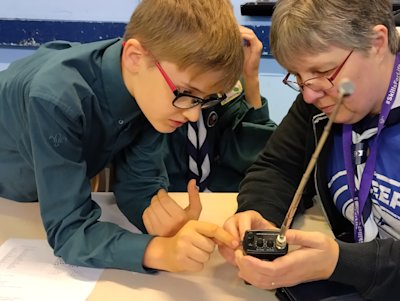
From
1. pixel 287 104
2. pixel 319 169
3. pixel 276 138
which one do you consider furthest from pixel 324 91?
pixel 287 104

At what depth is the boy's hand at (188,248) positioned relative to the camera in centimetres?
97

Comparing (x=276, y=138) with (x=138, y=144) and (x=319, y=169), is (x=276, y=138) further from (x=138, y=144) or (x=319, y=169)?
(x=138, y=144)

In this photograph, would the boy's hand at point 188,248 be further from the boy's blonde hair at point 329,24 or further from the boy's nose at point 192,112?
the boy's blonde hair at point 329,24

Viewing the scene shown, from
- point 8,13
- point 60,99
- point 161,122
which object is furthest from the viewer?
point 8,13

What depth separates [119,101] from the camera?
114cm

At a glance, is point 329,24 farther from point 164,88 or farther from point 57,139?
point 57,139

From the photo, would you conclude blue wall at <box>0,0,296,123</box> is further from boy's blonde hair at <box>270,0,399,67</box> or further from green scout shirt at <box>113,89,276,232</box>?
boy's blonde hair at <box>270,0,399,67</box>

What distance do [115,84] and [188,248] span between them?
405mm

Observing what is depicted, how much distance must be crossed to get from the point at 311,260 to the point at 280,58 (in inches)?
16.2

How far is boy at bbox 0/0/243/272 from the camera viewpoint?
39.6 inches

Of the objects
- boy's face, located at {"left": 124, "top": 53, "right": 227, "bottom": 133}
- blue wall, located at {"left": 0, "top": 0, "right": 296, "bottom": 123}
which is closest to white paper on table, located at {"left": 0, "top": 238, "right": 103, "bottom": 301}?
boy's face, located at {"left": 124, "top": 53, "right": 227, "bottom": 133}

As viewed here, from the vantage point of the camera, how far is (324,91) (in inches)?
39.8

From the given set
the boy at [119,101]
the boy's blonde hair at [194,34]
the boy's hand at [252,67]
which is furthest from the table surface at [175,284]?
the boy's hand at [252,67]

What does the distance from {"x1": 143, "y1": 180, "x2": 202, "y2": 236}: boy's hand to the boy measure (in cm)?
2
